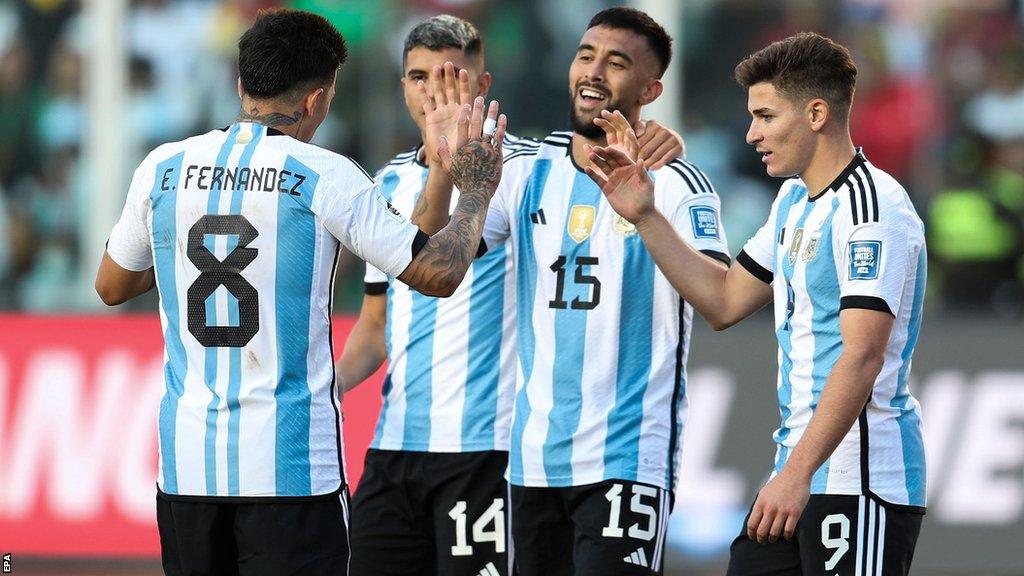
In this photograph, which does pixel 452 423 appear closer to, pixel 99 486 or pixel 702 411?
pixel 702 411

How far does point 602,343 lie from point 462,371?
24.8 inches

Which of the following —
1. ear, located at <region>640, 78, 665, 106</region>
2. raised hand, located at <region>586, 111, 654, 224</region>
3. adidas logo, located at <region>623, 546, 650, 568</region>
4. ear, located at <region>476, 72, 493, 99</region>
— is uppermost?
ear, located at <region>476, 72, 493, 99</region>

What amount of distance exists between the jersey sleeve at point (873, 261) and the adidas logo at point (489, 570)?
176 cm

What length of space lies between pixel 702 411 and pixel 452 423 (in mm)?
3023

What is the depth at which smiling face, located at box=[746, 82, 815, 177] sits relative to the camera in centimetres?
442

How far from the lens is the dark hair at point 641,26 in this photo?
5.31 metres

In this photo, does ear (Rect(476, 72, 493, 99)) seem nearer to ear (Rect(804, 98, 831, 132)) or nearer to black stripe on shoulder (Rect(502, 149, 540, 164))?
black stripe on shoulder (Rect(502, 149, 540, 164))

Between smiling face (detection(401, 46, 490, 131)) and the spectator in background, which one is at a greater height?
the spectator in background

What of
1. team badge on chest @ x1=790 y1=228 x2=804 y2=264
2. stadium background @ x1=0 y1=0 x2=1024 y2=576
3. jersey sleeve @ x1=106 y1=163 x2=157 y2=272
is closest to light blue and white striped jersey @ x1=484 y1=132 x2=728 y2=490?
team badge on chest @ x1=790 y1=228 x2=804 y2=264

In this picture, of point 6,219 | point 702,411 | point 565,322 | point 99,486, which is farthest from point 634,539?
point 6,219

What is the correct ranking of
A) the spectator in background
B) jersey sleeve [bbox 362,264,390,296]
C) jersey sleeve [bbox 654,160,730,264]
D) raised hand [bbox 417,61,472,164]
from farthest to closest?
1. the spectator in background
2. jersey sleeve [bbox 362,264,390,296]
3. jersey sleeve [bbox 654,160,730,264]
4. raised hand [bbox 417,61,472,164]

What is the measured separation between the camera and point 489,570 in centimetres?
535

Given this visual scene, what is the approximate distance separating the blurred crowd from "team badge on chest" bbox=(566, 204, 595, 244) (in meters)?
4.88

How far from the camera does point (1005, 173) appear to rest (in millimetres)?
9992
